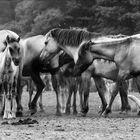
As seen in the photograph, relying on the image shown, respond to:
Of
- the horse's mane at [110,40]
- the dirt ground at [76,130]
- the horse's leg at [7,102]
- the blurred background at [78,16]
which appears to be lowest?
Answer: the dirt ground at [76,130]

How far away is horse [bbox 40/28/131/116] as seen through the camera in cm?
1580

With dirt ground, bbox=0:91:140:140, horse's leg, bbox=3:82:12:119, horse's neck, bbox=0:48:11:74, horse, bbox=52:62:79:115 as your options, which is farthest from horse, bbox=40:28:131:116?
dirt ground, bbox=0:91:140:140

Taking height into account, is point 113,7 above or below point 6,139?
above

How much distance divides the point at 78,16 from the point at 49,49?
3133cm

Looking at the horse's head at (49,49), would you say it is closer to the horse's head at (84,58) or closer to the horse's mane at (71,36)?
the horse's mane at (71,36)

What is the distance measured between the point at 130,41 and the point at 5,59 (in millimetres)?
3246

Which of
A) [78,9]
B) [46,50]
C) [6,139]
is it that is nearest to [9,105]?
[46,50]

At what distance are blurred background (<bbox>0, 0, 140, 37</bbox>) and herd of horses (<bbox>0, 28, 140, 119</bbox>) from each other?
987 inches

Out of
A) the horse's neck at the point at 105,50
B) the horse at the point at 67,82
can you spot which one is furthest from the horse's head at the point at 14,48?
the horse at the point at 67,82

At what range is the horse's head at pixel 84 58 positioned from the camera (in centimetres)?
1549

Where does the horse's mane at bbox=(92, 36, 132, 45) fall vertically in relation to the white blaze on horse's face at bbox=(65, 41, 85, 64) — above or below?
above

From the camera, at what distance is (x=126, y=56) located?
15125 millimetres

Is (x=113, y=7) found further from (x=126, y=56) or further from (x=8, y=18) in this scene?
(x=126, y=56)

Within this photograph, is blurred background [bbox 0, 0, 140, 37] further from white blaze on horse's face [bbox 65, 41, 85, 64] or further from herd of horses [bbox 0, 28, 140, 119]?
white blaze on horse's face [bbox 65, 41, 85, 64]
